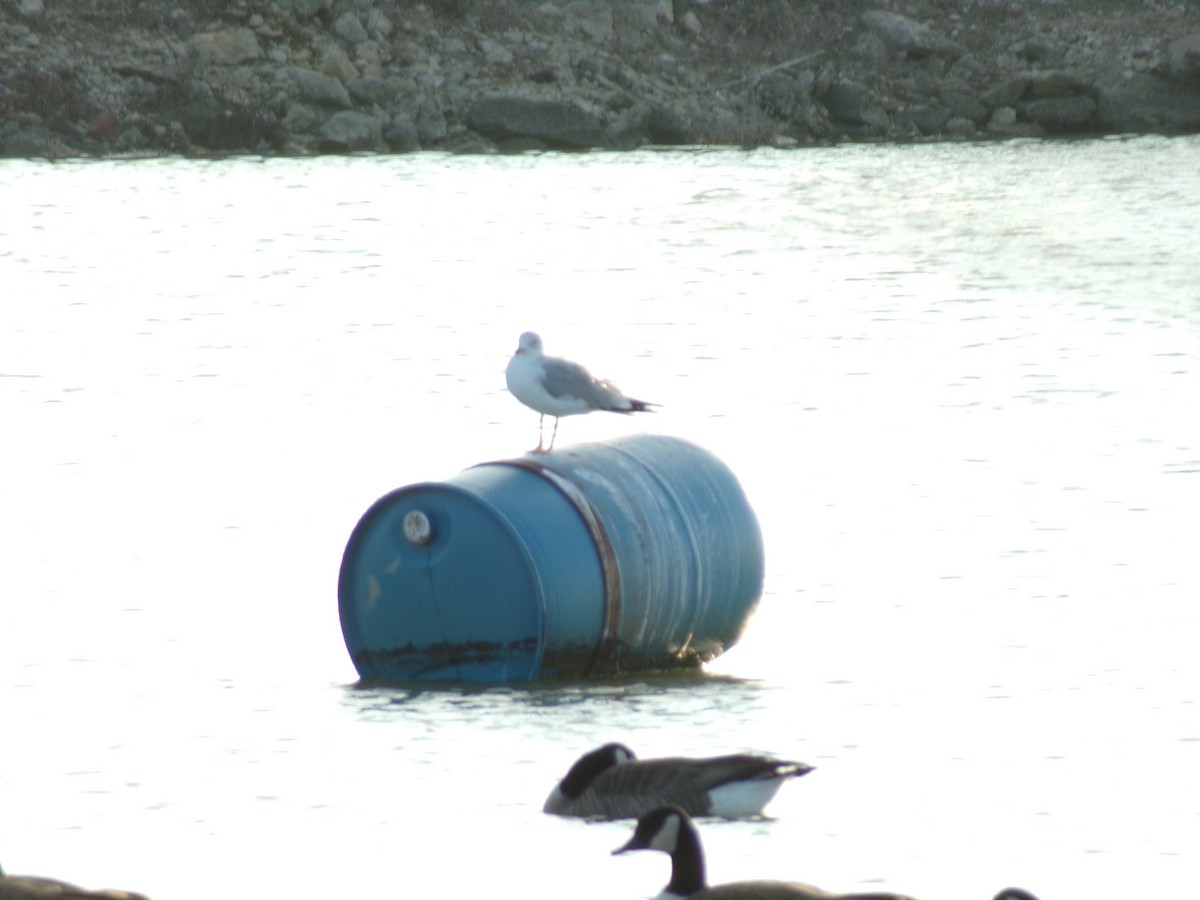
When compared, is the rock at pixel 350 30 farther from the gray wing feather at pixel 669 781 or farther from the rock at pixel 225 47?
the gray wing feather at pixel 669 781

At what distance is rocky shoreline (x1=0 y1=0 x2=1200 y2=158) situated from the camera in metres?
50.1

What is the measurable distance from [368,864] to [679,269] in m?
24.7

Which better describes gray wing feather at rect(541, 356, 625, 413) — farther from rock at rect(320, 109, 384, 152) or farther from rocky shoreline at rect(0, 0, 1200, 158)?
rock at rect(320, 109, 384, 152)

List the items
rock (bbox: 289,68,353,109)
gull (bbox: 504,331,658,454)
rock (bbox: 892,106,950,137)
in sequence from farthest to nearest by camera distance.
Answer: rock (bbox: 892,106,950,137) < rock (bbox: 289,68,353,109) < gull (bbox: 504,331,658,454)

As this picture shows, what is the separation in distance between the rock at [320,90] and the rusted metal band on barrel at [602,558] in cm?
4091

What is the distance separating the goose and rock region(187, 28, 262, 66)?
4687 centimetres

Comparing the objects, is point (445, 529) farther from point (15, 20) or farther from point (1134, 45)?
point (1134, 45)

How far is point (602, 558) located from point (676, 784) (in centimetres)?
215

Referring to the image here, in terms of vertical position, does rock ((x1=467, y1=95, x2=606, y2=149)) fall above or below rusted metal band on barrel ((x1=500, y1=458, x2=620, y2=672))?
above

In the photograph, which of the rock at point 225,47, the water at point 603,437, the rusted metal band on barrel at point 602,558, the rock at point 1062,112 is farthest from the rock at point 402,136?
the rusted metal band on barrel at point 602,558

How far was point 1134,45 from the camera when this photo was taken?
6019cm

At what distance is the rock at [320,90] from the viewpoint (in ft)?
166

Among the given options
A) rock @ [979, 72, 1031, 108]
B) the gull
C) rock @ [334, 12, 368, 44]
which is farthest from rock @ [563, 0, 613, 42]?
the gull

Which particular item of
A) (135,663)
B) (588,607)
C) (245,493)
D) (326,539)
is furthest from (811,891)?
(245,493)
